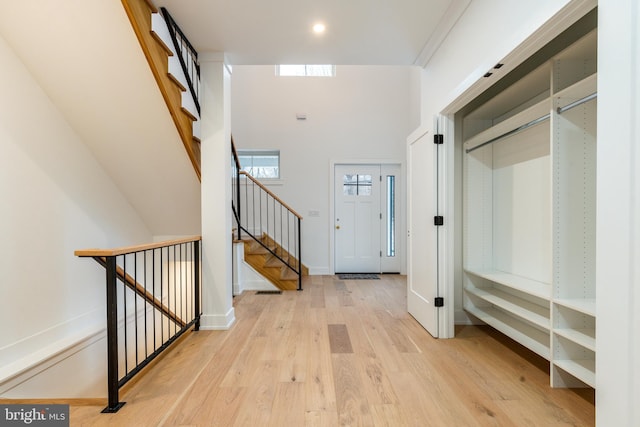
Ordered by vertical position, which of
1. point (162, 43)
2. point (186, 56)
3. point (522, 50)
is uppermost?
point (186, 56)

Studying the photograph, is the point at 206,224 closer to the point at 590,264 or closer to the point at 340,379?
the point at 340,379

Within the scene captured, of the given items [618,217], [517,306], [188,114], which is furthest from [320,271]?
[618,217]

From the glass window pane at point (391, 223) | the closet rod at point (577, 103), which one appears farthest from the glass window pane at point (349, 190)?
the closet rod at point (577, 103)

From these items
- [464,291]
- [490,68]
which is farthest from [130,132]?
[464,291]

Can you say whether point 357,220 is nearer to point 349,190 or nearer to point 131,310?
point 349,190

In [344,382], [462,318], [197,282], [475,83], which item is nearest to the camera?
[344,382]

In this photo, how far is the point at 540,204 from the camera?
2289 mm

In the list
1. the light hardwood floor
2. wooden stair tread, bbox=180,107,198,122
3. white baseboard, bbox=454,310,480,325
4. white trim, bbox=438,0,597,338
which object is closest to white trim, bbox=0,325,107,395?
the light hardwood floor

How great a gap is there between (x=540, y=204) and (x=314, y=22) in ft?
7.31

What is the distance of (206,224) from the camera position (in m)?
2.79

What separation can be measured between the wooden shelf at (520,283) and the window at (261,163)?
3740 mm

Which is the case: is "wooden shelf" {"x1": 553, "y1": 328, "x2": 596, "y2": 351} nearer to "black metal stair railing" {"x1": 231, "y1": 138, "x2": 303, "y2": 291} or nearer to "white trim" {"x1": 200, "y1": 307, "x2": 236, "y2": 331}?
"white trim" {"x1": 200, "y1": 307, "x2": 236, "y2": 331}

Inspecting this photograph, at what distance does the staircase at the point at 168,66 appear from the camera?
197cm

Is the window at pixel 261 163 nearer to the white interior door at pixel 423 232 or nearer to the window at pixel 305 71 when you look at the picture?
the window at pixel 305 71
